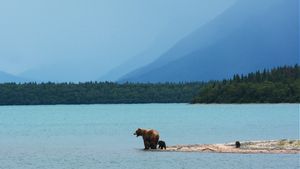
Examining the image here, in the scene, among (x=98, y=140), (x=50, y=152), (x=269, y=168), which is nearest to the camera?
(x=269, y=168)

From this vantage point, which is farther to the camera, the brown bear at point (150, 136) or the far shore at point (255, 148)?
the brown bear at point (150, 136)

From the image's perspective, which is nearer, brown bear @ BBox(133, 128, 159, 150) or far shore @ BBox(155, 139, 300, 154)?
far shore @ BBox(155, 139, 300, 154)

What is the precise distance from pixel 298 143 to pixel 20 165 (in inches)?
731

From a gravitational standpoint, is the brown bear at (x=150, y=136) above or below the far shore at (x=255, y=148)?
above

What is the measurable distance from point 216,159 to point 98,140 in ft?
98.9

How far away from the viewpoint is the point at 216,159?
51.5 meters

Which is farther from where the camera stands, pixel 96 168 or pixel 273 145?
pixel 273 145

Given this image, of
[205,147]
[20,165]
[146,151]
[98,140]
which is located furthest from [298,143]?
[98,140]

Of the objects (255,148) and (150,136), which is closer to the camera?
(255,148)

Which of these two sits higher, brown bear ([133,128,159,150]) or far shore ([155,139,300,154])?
brown bear ([133,128,159,150])

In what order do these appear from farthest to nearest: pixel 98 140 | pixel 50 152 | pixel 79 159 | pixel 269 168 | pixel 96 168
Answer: pixel 98 140 → pixel 50 152 → pixel 79 159 → pixel 96 168 → pixel 269 168

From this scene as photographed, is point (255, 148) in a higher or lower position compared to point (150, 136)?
lower

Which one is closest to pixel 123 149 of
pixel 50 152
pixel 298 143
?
pixel 50 152

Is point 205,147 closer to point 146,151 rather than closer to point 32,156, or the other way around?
point 146,151
